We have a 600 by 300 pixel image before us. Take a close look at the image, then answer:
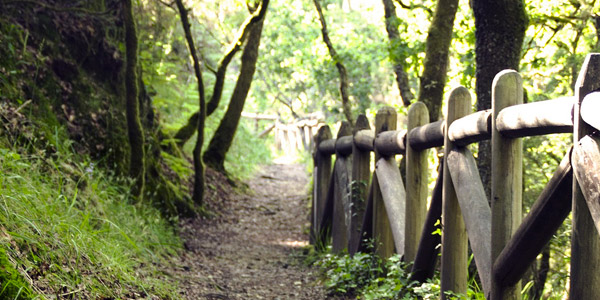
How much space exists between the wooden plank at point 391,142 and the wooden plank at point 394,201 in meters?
0.18

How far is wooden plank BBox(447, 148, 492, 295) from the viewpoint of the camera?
3469mm

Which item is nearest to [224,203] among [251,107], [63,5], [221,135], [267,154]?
[221,135]

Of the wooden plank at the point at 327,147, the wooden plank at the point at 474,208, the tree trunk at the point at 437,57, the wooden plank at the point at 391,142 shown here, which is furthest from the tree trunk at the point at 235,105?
the wooden plank at the point at 474,208

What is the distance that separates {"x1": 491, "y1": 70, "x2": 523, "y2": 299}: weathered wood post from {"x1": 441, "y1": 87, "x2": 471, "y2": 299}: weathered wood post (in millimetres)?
711

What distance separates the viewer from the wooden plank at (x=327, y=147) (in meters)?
8.06

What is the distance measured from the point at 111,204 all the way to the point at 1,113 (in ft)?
4.62

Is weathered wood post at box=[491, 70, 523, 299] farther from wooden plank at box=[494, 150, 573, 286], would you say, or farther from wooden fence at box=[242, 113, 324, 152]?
wooden fence at box=[242, 113, 324, 152]

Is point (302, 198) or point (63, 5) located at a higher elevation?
point (63, 5)

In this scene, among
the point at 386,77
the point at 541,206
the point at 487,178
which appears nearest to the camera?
the point at 541,206

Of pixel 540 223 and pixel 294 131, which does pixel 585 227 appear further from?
pixel 294 131

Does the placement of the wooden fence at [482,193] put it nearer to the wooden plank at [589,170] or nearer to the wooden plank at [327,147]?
the wooden plank at [589,170]

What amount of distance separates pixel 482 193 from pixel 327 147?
4.78 meters

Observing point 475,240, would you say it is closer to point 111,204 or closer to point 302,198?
point 111,204

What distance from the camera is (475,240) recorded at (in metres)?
3.56
